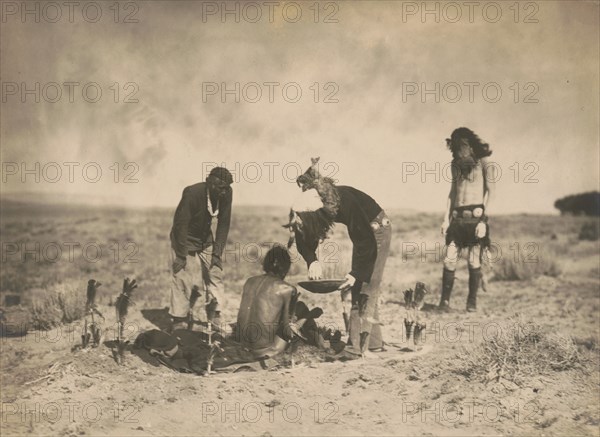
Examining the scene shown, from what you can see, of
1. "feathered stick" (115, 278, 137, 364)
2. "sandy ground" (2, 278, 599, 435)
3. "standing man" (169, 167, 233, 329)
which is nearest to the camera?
"sandy ground" (2, 278, 599, 435)

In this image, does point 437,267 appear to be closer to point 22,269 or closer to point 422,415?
point 422,415

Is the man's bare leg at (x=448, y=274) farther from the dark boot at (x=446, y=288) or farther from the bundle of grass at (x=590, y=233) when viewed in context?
the bundle of grass at (x=590, y=233)

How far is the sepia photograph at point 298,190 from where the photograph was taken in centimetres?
782

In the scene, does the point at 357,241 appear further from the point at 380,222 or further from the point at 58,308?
the point at 58,308

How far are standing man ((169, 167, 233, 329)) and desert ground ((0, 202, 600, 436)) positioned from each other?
0.42 m

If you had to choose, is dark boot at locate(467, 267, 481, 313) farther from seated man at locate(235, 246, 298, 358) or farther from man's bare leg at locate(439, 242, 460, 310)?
seated man at locate(235, 246, 298, 358)

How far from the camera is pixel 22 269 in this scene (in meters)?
9.15

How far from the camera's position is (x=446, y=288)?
338 inches

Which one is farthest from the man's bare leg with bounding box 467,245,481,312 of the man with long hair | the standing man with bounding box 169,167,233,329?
the standing man with bounding box 169,167,233,329

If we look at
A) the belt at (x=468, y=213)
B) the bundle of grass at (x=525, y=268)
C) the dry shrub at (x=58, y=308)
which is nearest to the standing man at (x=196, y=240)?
the dry shrub at (x=58, y=308)

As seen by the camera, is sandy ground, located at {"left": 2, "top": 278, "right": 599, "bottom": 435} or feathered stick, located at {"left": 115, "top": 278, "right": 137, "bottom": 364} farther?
feathered stick, located at {"left": 115, "top": 278, "right": 137, "bottom": 364}

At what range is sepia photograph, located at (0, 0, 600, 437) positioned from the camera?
25.7 feet

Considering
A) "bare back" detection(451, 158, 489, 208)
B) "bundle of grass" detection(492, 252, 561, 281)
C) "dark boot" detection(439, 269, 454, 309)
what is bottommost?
"dark boot" detection(439, 269, 454, 309)

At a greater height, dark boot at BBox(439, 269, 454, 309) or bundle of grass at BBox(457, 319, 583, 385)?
dark boot at BBox(439, 269, 454, 309)
